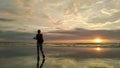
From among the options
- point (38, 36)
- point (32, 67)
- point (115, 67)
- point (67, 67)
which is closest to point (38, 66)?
point (32, 67)

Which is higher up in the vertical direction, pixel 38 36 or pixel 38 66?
pixel 38 36

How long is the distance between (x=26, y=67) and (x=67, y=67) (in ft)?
6.94

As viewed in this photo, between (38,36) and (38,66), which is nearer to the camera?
(38,66)

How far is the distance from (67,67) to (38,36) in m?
6.37

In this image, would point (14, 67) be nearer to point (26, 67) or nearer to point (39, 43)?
point (26, 67)

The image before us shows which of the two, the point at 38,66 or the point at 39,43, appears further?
the point at 39,43

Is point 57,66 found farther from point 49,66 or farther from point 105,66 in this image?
point 105,66

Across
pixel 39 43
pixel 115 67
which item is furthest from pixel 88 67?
pixel 39 43

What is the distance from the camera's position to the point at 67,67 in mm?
15805

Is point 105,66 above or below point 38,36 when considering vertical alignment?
below

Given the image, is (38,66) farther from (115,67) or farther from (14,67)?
(115,67)

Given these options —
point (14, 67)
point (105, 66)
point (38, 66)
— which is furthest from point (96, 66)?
point (14, 67)

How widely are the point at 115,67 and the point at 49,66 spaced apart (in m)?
3.45

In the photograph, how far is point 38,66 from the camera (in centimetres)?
1647
